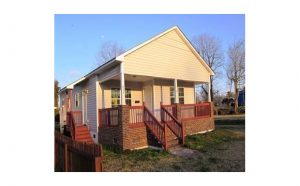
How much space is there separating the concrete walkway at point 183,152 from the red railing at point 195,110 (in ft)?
7.82

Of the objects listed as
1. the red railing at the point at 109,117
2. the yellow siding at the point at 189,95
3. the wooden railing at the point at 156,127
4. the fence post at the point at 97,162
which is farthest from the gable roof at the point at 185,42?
the fence post at the point at 97,162

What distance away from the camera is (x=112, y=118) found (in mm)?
8922

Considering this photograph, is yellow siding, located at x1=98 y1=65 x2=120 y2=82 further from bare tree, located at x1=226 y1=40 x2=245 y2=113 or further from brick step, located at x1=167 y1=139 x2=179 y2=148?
bare tree, located at x1=226 y1=40 x2=245 y2=113

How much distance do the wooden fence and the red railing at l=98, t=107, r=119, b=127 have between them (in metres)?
2.58

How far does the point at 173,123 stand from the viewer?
30.1 ft

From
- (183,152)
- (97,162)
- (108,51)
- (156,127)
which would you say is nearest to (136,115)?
(156,127)

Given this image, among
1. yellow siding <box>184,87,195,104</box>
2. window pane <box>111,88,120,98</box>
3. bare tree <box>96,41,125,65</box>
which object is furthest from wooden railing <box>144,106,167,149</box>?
yellow siding <box>184,87,195,104</box>

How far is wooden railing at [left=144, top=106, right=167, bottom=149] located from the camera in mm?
8070

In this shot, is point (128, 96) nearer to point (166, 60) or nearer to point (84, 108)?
point (84, 108)
